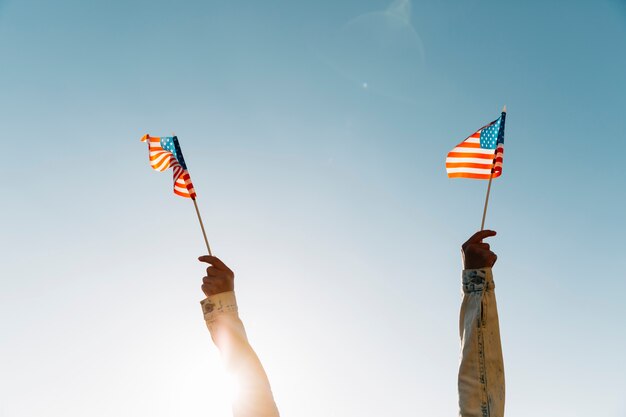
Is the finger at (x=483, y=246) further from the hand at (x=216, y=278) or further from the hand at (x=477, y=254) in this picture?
the hand at (x=216, y=278)

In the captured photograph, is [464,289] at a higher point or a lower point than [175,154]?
lower

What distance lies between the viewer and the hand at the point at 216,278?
439 cm

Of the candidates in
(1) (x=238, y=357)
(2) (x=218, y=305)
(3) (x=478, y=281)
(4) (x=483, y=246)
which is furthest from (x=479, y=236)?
(2) (x=218, y=305)

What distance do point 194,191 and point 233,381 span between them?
3925 millimetres

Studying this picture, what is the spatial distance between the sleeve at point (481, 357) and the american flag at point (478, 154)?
3.77 meters

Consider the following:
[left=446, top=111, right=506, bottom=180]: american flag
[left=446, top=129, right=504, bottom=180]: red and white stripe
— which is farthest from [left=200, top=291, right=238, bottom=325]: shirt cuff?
[left=446, top=129, right=504, bottom=180]: red and white stripe

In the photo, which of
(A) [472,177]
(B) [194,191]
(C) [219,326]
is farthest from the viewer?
(A) [472,177]

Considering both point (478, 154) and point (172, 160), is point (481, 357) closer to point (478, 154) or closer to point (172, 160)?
point (478, 154)

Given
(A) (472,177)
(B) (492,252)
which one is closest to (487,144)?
(A) (472,177)

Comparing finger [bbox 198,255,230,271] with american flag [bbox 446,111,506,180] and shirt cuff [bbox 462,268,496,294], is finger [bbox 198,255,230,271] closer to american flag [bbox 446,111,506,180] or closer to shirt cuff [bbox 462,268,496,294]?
shirt cuff [bbox 462,268,496,294]

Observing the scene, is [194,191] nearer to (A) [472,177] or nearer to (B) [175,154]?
(B) [175,154]

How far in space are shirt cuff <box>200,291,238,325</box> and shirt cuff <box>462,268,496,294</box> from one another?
214 centimetres

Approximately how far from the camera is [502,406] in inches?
142

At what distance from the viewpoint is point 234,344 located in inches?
158
